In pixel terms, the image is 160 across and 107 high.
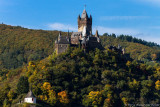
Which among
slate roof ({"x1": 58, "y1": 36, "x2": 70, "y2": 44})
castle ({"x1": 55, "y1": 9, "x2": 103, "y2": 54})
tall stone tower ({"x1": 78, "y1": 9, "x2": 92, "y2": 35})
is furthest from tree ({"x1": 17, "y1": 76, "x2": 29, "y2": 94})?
tall stone tower ({"x1": 78, "y1": 9, "x2": 92, "y2": 35})

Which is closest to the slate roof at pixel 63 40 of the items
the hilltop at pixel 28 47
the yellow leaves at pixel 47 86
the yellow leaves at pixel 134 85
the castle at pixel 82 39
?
the castle at pixel 82 39

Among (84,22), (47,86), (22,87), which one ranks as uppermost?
(84,22)

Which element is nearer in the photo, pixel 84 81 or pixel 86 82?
pixel 84 81

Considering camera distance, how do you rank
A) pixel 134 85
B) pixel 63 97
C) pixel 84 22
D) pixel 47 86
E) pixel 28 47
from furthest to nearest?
pixel 28 47, pixel 84 22, pixel 134 85, pixel 47 86, pixel 63 97

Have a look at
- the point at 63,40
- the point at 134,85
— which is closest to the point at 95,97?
the point at 134,85

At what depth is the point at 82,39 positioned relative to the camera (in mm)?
97375

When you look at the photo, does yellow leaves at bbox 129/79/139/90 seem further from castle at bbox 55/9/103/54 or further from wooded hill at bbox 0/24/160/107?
castle at bbox 55/9/103/54

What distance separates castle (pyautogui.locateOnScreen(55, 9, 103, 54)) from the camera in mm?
92625

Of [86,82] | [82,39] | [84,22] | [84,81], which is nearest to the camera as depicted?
[84,81]

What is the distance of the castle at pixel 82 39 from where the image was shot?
304 ft

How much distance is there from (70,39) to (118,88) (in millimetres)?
21378

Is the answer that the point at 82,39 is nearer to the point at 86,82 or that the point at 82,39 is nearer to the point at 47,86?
the point at 86,82

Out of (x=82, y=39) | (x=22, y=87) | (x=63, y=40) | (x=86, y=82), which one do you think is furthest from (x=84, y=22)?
(x=22, y=87)

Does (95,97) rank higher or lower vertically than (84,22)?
lower
